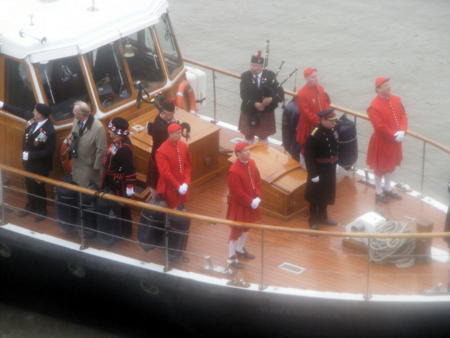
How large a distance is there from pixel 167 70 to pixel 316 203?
270cm

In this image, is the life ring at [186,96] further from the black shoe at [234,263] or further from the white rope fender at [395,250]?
the white rope fender at [395,250]

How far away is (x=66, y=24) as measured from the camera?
9.99 metres

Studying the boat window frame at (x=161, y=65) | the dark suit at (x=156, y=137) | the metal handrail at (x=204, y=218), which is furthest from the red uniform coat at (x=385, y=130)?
the boat window frame at (x=161, y=65)

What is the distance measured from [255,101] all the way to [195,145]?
3.64 ft

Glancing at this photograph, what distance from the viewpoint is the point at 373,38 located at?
68.8 ft

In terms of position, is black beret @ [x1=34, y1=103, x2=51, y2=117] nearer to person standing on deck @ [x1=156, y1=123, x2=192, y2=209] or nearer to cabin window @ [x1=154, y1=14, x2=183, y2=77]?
person standing on deck @ [x1=156, y1=123, x2=192, y2=209]

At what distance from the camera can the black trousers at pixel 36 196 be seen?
1001 centimetres

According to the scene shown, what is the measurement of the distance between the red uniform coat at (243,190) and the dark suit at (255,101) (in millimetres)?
2113

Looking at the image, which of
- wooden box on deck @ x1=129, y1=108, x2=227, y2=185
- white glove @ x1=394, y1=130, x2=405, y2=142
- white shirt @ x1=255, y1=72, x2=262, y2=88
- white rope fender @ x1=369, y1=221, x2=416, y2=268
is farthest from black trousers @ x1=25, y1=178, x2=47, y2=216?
white glove @ x1=394, y1=130, x2=405, y2=142

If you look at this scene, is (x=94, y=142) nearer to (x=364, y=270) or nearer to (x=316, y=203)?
(x=316, y=203)

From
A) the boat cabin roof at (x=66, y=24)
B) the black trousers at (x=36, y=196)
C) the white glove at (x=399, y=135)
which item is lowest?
the black trousers at (x=36, y=196)

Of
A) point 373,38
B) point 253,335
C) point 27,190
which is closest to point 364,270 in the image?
point 253,335

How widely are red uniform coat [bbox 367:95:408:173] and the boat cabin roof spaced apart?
2911 mm

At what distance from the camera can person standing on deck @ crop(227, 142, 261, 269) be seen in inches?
356
